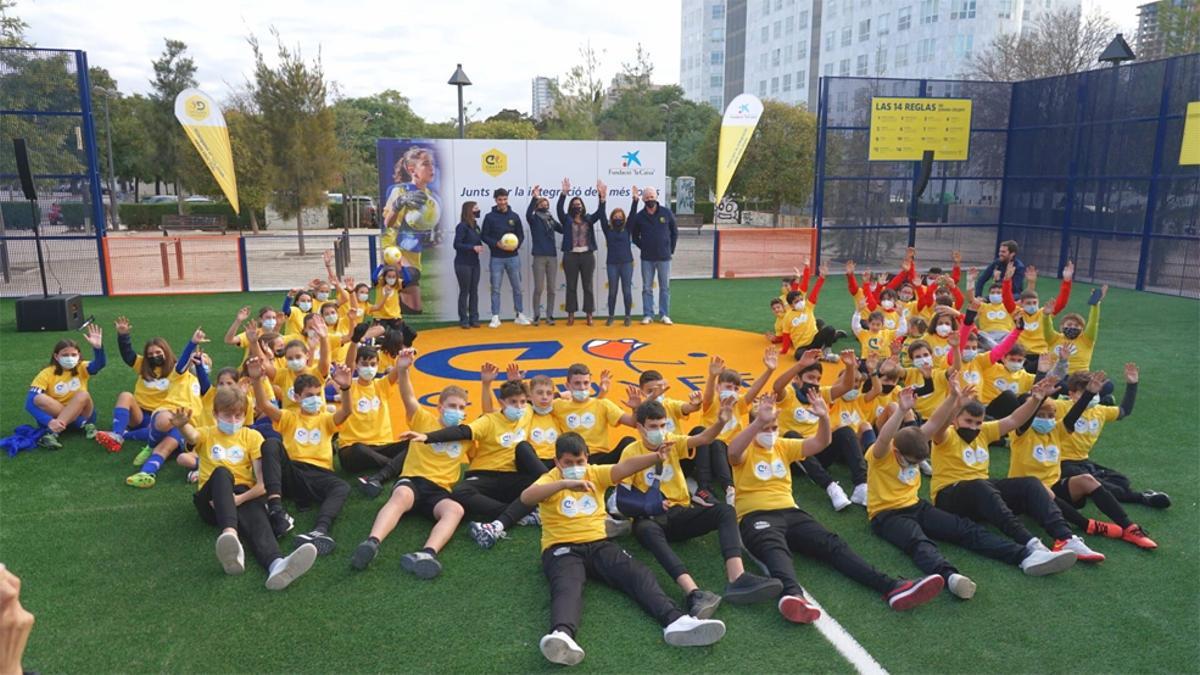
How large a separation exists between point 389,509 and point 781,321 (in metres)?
6.73

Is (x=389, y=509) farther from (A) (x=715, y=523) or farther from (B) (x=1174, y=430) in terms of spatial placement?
(B) (x=1174, y=430)

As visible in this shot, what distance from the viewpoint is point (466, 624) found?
434 cm

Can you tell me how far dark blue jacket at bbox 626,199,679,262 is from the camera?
1280 cm

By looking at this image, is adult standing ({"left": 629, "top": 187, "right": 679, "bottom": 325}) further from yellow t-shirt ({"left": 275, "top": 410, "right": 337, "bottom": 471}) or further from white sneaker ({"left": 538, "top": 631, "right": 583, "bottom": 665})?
white sneaker ({"left": 538, "top": 631, "right": 583, "bottom": 665})

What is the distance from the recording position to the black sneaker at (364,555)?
490cm

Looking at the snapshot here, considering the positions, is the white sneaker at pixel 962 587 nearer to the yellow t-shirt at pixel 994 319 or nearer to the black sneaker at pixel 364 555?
the black sneaker at pixel 364 555

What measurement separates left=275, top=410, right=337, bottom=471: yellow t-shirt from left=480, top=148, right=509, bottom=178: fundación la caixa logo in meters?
7.45

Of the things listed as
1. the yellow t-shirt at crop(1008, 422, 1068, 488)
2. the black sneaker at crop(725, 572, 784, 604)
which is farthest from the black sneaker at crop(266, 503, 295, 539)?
the yellow t-shirt at crop(1008, 422, 1068, 488)

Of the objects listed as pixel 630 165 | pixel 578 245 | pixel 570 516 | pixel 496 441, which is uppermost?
A: pixel 630 165

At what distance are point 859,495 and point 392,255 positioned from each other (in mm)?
8554

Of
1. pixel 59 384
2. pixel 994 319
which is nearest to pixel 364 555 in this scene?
pixel 59 384

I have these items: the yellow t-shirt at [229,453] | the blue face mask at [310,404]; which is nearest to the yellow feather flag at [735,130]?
the blue face mask at [310,404]

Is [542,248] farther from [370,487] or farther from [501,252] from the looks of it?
[370,487]

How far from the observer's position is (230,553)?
4723mm
